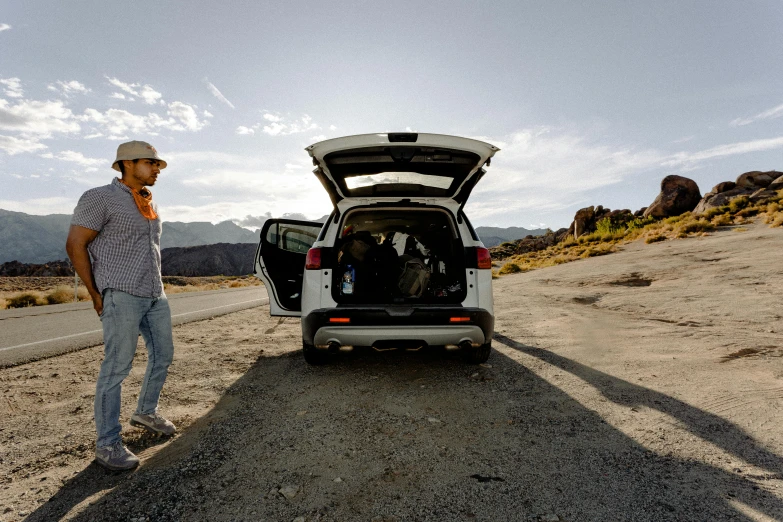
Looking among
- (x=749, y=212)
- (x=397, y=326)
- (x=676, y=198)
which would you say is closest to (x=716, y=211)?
(x=749, y=212)

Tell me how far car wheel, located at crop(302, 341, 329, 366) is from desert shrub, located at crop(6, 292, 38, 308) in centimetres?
1662

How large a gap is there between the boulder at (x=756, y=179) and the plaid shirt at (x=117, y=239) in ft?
134

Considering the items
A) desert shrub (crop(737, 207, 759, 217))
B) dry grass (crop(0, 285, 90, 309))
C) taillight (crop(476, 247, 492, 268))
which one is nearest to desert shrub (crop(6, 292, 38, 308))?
dry grass (crop(0, 285, 90, 309))

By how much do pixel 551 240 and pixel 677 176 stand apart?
641 inches

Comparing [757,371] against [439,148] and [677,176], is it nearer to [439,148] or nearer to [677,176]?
[439,148]

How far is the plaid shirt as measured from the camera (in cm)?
248

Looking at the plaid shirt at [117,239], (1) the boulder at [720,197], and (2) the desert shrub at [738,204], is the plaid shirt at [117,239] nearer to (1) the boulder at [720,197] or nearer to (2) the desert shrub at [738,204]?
(2) the desert shrub at [738,204]

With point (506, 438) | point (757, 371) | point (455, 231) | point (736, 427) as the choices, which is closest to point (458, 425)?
point (506, 438)

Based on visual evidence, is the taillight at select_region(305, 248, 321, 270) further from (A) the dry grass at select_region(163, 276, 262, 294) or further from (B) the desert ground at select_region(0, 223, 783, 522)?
(A) the dry grass at select_region(163, 276, 262, 294)

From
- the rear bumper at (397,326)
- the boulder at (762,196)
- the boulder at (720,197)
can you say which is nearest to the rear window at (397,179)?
the rear bumper at (397,326)

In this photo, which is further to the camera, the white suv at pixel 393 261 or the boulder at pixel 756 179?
the boulder at pixel 756 179

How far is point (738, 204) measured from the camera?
83.6 ft

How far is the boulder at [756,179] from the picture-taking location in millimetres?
31312

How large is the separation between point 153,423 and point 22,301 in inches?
694
